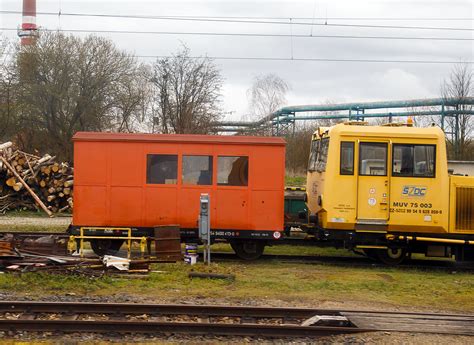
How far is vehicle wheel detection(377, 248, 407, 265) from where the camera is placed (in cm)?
1421

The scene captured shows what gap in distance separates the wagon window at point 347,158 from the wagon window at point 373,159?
21 centimetres

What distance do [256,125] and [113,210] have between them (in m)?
23.7

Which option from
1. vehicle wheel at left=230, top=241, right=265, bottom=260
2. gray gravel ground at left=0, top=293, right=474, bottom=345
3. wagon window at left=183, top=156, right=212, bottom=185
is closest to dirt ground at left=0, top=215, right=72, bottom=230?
wagon window at left=183, top=156, right=212, bottom=185

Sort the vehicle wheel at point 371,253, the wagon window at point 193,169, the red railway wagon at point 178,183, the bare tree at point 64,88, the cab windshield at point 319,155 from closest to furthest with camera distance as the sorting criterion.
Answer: the red railway wagon at point 178,183
the wagon window at point 193,169
the cab windshield at point 319,155
the vehicle wheel at point 371,253
the bare tree at point 64,88

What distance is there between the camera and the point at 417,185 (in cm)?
1348

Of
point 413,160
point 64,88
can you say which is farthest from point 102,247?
point 64,88

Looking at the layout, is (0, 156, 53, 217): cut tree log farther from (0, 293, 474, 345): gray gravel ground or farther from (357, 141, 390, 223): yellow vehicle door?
(0, 293, 474, 345): gray gravel ground

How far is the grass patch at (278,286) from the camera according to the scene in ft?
33.4

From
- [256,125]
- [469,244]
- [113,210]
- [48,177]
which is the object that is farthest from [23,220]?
[256,125]

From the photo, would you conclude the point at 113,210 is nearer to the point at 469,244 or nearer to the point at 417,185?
the point at 417,185

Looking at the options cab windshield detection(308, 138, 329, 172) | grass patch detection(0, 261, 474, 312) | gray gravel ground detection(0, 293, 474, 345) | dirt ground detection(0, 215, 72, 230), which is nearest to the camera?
gray gravel ground detection(0, 293, 474, 345)

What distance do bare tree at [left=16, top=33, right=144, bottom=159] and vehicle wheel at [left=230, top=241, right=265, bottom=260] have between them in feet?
65.8

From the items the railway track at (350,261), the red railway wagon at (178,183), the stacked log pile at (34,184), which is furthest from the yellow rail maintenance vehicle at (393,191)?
the stacked log pile at (34,184)

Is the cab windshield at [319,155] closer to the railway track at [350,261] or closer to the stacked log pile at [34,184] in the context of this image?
the railway track at [350,261]
